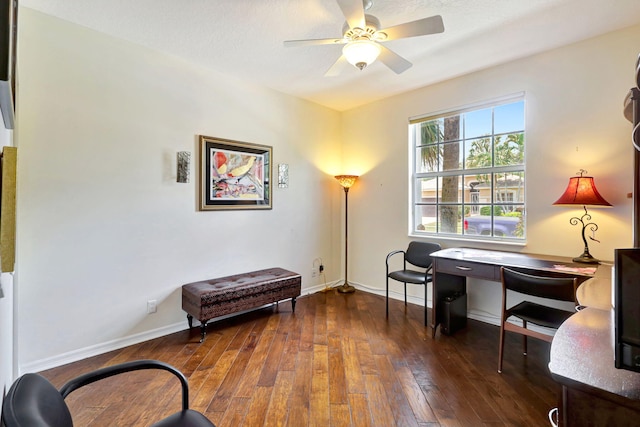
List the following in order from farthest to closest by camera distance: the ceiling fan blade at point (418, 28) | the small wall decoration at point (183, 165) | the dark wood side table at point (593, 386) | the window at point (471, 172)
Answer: the window at point (471, 172) → the small wall decoration at point (183, 165) → the ceiling fan blade at point (418, 28) → the dark wood side table at point (593, 386)

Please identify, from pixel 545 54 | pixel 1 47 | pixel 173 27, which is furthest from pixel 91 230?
pixel 545 54

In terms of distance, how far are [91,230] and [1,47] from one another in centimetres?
226

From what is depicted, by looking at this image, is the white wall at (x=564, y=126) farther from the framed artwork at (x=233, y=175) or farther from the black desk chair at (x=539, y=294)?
the framed artwork at (x=233, y=175)

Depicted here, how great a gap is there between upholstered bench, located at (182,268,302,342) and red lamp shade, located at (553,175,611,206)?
266cm

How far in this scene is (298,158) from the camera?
4012 mm

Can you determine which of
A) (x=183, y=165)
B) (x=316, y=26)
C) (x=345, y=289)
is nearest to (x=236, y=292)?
(x=183, y=165)

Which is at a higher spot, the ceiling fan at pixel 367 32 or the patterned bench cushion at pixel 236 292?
the ceiling fan at pixel 367 32

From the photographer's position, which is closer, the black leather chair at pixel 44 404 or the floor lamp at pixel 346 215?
the black leather chair at pixel 44 404

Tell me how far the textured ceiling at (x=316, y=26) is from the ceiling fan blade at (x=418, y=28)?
312mm

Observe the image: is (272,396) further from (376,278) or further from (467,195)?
(467,195)

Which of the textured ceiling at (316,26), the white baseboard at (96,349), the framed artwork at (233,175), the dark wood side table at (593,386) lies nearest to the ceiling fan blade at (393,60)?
the textured ceiling at (316,26)

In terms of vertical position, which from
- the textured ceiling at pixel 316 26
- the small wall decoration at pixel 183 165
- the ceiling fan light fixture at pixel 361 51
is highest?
the textured ceiling at pixel 316 26

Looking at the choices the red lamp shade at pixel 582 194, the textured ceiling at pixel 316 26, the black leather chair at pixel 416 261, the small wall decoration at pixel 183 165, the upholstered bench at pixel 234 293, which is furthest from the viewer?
the black leather chair at pixel 416 261

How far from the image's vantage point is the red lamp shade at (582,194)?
2354mm
